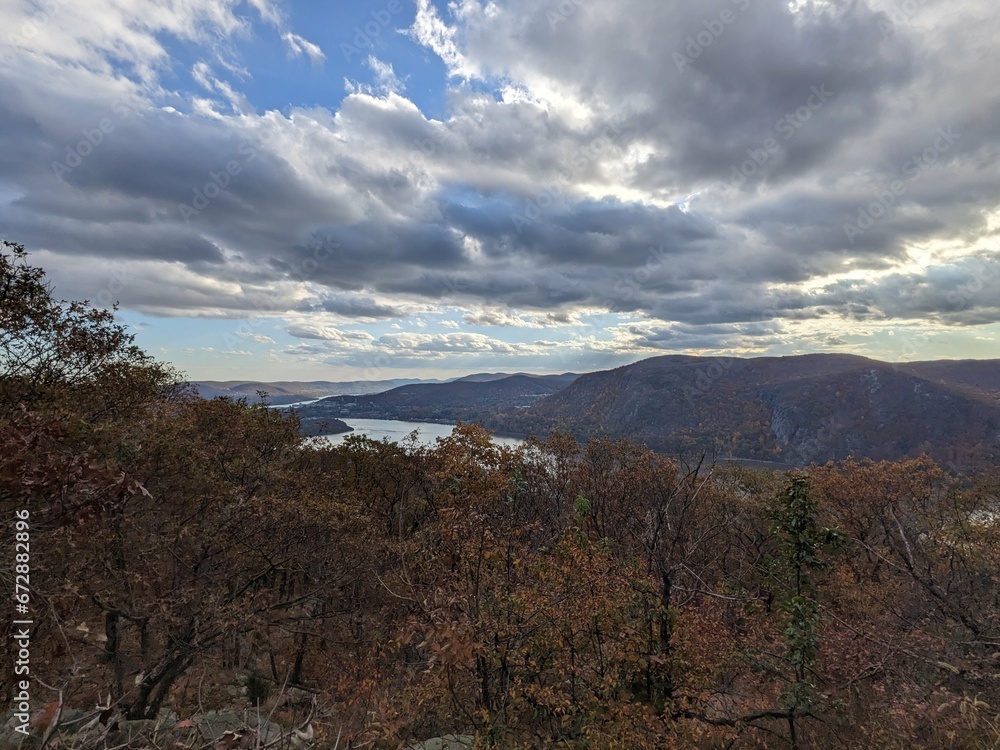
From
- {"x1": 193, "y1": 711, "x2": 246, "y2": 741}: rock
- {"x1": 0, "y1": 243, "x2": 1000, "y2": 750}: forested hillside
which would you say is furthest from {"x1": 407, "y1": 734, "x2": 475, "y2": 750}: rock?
{"x1": 193, "y1": 711, "x2": 246, "y2": 741}: rock

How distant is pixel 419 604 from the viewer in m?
11.2

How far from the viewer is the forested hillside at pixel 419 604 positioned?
382 inches

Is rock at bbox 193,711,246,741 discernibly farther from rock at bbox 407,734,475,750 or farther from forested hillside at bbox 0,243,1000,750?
rock at bbox 407,734,475,750

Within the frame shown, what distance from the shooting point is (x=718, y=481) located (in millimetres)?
42906

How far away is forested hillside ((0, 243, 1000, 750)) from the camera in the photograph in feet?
31.8

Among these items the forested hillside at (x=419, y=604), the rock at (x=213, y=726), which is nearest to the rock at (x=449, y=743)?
the forested hillside at (x=419, y=604)

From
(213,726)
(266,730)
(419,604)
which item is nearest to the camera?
(266,730)

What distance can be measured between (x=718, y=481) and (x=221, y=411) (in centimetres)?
3980

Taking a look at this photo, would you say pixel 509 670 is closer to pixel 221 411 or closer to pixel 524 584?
pixel 524 584

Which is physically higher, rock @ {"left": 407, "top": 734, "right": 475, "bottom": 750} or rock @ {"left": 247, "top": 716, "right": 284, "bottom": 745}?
rock @ {"left": 247, "top": 716, "right": 284, "bottom": 745}

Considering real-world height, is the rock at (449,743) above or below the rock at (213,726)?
below

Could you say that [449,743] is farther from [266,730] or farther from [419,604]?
[266,730]

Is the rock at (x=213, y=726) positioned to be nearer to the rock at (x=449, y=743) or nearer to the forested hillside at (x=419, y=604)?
the forested hillside at (x=419, y=604)

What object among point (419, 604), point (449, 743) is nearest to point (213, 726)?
point (419, 604)
